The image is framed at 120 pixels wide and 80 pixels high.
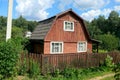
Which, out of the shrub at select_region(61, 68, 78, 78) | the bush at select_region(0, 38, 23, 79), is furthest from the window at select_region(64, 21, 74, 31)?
the bush at select_region(0, 38, 23, 79)

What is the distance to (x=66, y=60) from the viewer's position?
55.0ft

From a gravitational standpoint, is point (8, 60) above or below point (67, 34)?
below

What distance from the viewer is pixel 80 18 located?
25.5 meters

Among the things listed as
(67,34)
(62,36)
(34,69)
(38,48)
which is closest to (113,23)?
(67,34)

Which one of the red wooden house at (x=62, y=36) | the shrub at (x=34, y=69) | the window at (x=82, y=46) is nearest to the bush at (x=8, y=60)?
the shrub at (x=34, y=69)

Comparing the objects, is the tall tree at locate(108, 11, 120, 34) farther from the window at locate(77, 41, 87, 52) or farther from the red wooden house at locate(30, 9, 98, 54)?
the red wooden house at locate(30, 9, 98, 54)

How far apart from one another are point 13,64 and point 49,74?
3001mm

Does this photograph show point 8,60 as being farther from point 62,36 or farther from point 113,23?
point 113,23

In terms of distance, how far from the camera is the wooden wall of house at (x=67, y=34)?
23156mm

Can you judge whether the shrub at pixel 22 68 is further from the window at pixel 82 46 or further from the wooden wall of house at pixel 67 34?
the window at pixel 82 46

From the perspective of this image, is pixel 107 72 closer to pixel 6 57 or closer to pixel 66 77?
pixel 66 77

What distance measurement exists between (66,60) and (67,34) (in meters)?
8.36

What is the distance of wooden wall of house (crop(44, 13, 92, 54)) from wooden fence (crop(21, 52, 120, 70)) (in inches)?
229

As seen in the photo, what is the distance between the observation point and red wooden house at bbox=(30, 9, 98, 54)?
23.0 meters
